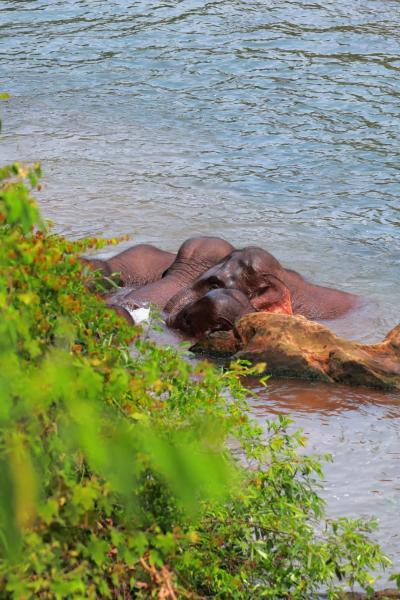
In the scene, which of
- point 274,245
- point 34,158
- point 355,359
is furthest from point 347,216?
point 355,359

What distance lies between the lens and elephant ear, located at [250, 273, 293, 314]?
8586 mm

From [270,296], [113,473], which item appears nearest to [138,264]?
[270,296]

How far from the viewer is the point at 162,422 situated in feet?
13.4

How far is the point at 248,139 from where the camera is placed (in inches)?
555

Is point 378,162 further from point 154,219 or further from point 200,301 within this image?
point 200,301

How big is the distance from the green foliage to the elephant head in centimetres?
368

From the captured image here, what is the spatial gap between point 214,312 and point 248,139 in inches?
245

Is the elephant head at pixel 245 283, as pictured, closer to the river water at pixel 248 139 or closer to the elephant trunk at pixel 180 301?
the elephant trunk at pixel 180 301

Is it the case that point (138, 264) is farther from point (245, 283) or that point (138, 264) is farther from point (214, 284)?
point (245, 283)

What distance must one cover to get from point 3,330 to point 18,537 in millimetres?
545

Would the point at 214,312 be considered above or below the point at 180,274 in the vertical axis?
above

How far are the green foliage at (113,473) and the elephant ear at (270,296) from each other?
12.1ft

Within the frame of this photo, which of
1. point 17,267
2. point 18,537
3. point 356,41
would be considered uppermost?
point 17,267

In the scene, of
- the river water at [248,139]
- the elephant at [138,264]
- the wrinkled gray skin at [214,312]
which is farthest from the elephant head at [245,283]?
the elephant at [138,264]
